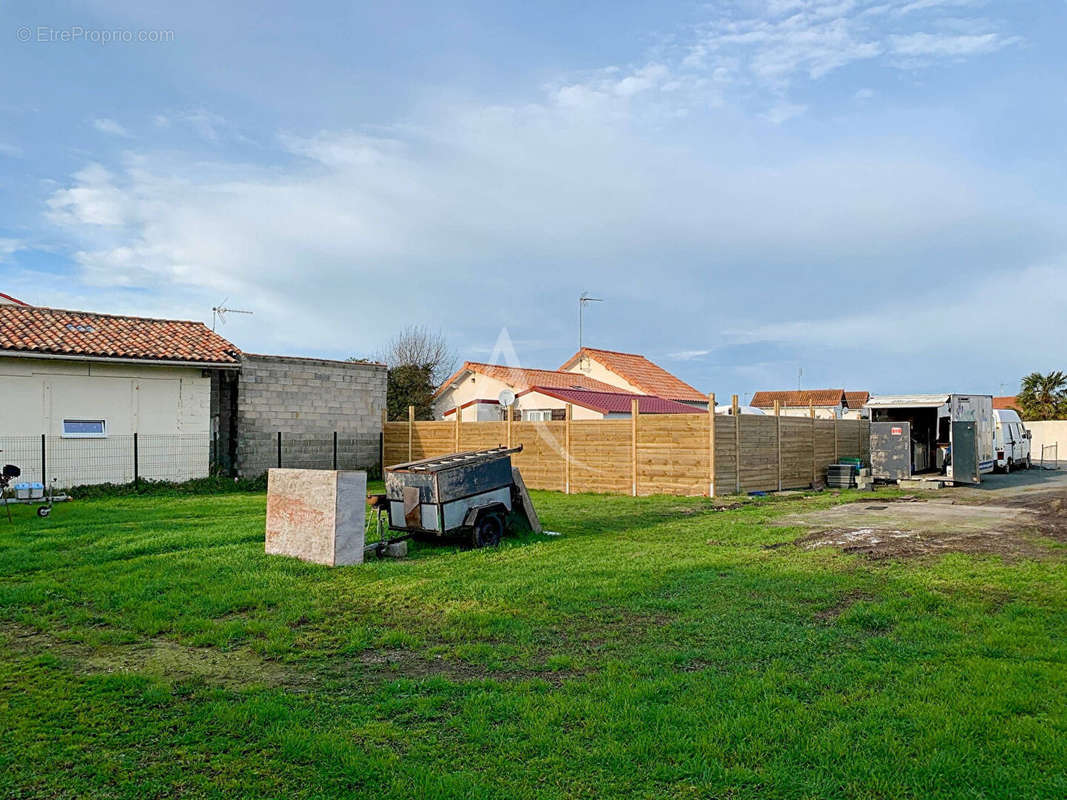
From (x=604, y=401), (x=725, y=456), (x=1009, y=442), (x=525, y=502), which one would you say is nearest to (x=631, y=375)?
(x=604, y=401)

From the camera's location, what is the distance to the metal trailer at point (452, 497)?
1070 cm

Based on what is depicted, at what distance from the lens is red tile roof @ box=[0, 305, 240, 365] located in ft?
63.8

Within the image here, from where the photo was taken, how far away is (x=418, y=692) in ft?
16.5

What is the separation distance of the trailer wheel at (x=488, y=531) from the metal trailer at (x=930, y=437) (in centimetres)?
1436

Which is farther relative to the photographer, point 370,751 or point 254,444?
point 254,444

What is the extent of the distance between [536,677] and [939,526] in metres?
10.3

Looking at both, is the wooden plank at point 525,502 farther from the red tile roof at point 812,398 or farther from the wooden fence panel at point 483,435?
the red tile roof at point 812,398

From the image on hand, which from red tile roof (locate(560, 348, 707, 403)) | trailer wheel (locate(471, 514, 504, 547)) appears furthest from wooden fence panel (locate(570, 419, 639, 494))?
red tile roof (locate(560, 348, 707, 403))

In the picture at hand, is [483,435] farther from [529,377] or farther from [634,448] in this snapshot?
[529,377]

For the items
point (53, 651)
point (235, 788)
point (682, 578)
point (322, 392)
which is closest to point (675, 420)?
point (682, 578)

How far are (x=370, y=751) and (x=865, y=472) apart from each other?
66.6ft

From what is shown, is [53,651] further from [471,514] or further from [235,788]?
[471,514]

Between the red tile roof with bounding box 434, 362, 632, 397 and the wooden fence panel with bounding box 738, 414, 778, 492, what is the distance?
18.3 metres

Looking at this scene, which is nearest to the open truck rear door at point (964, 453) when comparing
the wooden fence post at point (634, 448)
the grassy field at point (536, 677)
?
the wooden fence post at point (634, 448)
